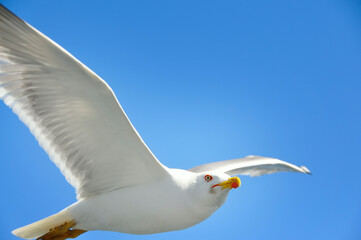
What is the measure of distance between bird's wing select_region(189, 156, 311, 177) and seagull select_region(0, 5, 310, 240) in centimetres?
106

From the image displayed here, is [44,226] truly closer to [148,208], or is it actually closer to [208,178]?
[148,208]

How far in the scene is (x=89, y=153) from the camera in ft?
11.5

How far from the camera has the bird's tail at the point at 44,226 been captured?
3.53 meters

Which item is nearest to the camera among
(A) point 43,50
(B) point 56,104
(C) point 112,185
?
(A) point 43,50

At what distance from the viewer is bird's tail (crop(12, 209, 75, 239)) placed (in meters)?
3.53

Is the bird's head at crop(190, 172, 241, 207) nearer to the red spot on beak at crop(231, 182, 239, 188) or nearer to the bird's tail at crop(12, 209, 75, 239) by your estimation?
the red spot on beak at crop(231, 182, 239, 188)

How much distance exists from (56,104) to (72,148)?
16.6 inches

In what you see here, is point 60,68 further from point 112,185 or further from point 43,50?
point 112,185

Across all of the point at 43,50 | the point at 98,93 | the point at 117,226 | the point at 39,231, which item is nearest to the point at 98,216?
the point at 117,226

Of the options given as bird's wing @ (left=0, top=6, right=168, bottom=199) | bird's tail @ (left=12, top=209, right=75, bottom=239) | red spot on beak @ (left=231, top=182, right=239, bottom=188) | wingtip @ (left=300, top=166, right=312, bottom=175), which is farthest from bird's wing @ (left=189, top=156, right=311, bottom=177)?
bird's tail @ (left=12, top=209, right=75, bottom=239)

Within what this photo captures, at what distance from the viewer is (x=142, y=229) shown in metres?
3.47

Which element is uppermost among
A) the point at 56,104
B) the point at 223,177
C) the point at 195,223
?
the point at 56,104

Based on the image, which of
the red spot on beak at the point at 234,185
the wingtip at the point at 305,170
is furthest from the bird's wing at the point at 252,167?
the red spot on beak at the point at 234,185

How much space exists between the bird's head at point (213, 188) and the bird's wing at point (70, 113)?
35 cm
